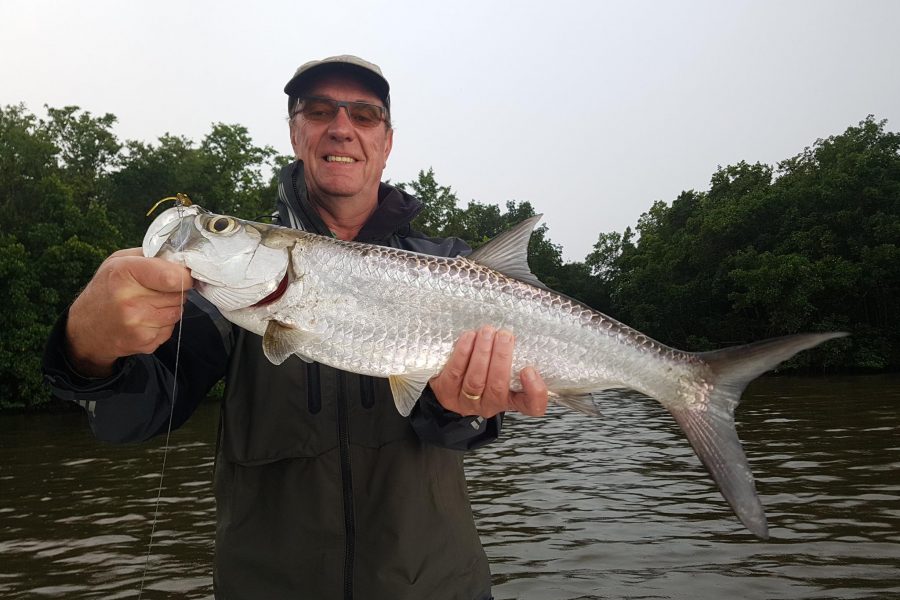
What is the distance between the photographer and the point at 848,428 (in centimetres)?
1842

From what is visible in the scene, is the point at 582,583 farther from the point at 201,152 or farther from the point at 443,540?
the point at 201,152

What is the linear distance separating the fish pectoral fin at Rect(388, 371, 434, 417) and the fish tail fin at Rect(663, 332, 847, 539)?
1282mm

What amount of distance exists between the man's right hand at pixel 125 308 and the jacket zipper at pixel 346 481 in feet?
3.19

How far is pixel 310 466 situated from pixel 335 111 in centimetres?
225

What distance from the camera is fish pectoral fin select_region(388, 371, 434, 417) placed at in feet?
10.9

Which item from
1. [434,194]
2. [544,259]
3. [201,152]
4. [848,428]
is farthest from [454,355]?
[544,259]

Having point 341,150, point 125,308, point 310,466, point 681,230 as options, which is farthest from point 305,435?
point 681,230

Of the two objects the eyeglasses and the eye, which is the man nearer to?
the eye

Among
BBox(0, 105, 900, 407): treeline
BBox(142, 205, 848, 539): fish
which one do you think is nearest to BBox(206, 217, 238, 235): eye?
BBox(142, 205, 848, 539): fish

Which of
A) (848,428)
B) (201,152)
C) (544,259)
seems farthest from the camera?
(544,259)

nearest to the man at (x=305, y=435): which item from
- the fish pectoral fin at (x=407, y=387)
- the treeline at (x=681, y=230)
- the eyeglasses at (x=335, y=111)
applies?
the fish pectoral fin at (x=407, y=387)

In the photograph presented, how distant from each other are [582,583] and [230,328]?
6545mm

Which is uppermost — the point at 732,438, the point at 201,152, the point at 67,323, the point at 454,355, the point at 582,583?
the point at 201,152

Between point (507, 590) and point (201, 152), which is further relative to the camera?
point (201, 152)
